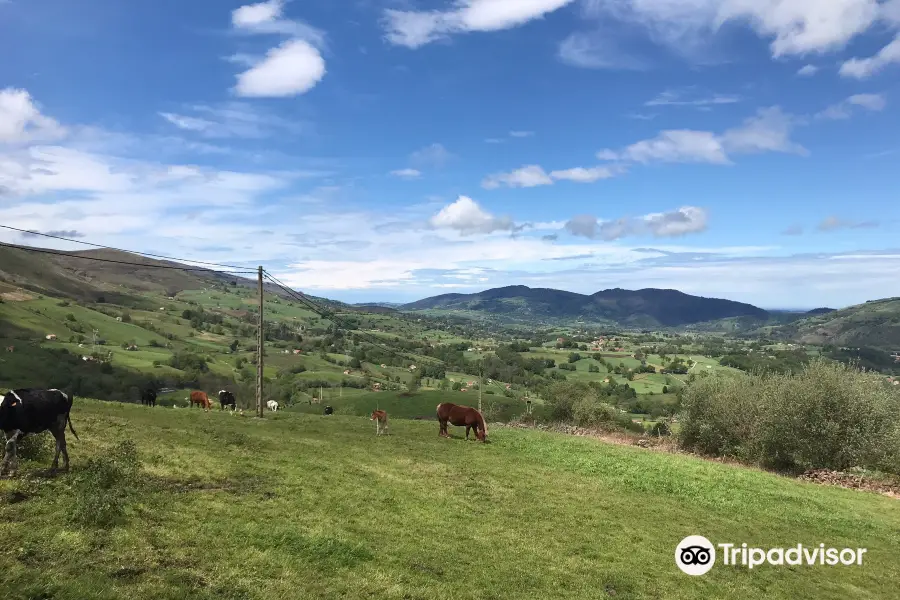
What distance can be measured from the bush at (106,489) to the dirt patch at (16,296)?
706 ft

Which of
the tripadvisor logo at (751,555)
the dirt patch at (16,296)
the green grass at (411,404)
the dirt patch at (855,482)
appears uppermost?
the dirt patch at (16,296)

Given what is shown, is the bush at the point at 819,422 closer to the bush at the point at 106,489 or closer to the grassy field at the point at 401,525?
the grassy field at the point at 401,525

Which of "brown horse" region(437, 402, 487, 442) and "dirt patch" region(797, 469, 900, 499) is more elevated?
"brown horse" region(437, 402, 487, 442)

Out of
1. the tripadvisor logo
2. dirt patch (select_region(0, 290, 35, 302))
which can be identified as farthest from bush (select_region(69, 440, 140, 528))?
dirt patch (select_region(0, 290, 35, 302))

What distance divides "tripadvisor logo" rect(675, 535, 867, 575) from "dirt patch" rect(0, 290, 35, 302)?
227 meters

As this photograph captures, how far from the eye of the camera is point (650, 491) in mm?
24844

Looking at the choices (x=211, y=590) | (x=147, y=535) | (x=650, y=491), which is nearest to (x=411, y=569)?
(x=211, y=590)

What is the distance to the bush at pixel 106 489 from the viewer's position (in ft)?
37.8

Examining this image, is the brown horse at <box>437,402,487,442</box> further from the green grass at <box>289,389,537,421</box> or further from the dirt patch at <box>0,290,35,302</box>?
the dirt patch at <box>0,290,35,302</box>

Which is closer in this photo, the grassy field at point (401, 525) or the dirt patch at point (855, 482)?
the grassy field at point (401, 525)

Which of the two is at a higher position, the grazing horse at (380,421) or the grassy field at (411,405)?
the grazing horse at (380,421)

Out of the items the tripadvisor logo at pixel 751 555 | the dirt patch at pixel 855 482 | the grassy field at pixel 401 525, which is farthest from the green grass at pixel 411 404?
the tripadvisor logo at pixel 751 555

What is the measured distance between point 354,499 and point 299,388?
122 m

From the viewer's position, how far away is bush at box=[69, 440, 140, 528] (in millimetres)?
11508
